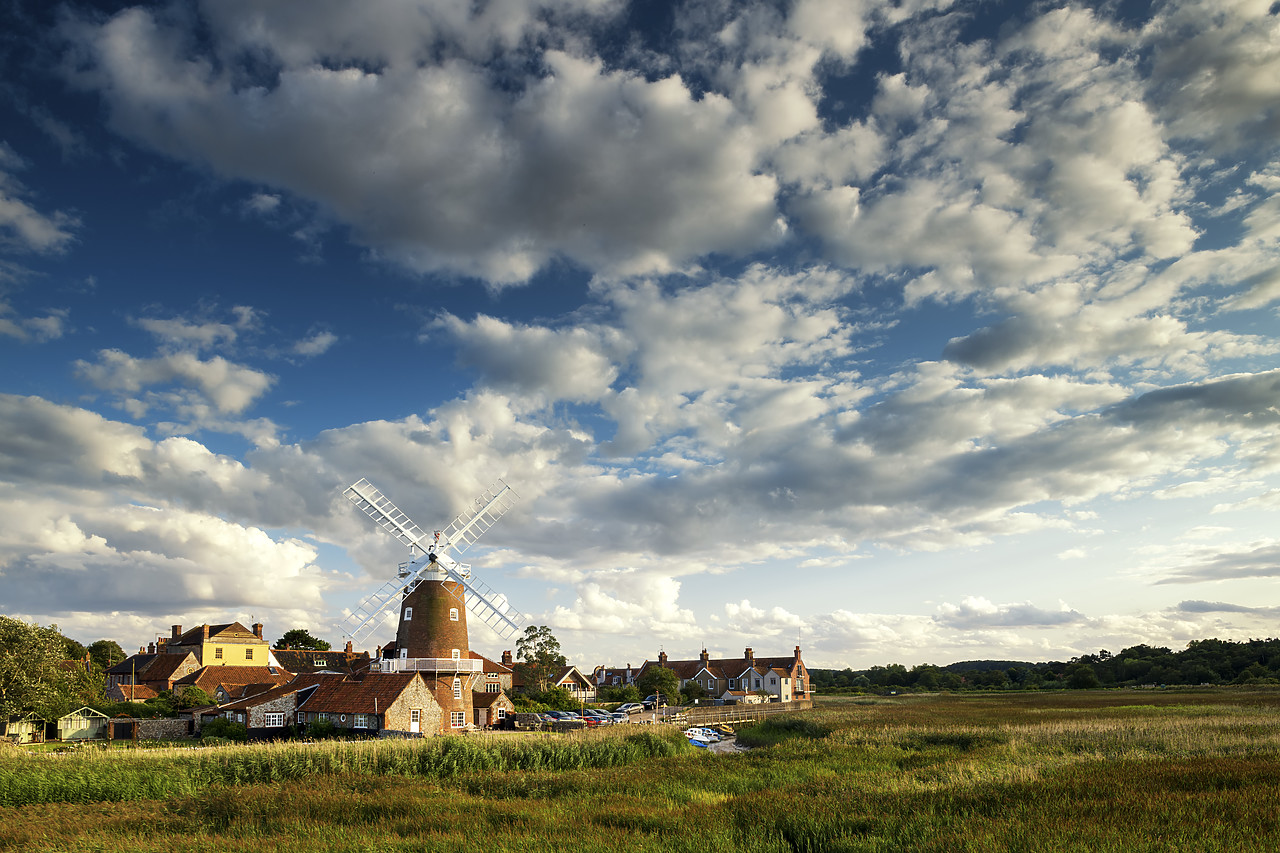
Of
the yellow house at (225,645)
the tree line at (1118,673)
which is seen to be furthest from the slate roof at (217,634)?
the tree line at (1118,673)

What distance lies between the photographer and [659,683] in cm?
8531

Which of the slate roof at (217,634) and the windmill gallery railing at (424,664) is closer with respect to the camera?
the windmill gallery railing at (424,664)

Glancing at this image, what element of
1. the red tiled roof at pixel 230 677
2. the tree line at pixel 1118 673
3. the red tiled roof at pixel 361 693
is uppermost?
the red tiled roof at pixel 361 693

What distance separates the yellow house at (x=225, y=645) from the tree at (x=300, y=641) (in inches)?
1284

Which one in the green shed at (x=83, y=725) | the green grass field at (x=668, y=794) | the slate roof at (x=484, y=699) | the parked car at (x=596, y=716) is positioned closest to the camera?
the green grass field at (x=668, y=794)

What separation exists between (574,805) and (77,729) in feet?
176

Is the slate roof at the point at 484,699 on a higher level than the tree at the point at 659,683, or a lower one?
higher

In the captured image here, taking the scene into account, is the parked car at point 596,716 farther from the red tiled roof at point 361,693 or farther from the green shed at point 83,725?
the green shed at point 83,725

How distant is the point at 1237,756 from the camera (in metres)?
26.3

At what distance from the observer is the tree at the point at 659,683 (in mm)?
85312

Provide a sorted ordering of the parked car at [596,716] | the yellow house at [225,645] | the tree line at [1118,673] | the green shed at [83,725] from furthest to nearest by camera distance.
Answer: the tree line at [1118,673]
the yellow house at [225,645]
the parked car at [596,716]
the green shed at [83,725]

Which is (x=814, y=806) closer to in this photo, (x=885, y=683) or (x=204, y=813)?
(x=204, y=813)

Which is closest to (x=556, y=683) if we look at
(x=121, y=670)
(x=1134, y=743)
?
(x=121, y=670)

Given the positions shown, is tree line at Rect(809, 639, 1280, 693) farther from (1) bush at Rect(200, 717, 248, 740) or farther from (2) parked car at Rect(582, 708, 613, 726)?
(1) bush at Rect(200, 717, 248, 740)
